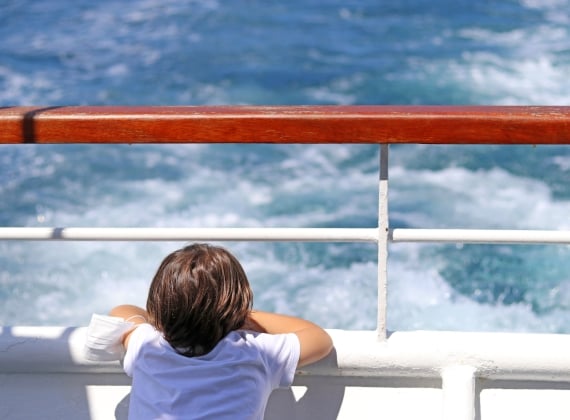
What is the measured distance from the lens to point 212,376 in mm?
1222

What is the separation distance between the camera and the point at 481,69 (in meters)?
5.54

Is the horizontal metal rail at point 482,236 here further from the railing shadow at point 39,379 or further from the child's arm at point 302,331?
the railing shadow at point 39,379

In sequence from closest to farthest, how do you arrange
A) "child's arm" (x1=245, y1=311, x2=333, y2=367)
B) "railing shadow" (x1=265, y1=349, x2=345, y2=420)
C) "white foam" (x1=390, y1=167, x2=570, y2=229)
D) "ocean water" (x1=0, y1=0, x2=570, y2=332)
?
"child's arm" (x1=245, y1=311, x2=333, y2=367), "railing shadow" (x1=265, y1=349, x2=345, y2=420), "ocean water" (x1=0, y1=0, x2=570, y2=332), "white foam" (x1=390, y1=167, x2=570, y2=229)

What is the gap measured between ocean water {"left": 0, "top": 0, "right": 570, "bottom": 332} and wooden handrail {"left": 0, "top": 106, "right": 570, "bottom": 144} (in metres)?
2.31

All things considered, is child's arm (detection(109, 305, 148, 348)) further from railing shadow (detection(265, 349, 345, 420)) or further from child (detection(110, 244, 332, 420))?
railing shadow (detection(265, 349, 345, 420))

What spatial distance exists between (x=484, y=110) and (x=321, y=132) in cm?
24

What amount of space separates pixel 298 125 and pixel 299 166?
341cm

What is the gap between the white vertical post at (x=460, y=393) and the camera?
1.40 meters

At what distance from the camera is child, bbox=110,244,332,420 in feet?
3.98

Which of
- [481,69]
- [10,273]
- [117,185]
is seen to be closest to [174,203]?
[117,185]

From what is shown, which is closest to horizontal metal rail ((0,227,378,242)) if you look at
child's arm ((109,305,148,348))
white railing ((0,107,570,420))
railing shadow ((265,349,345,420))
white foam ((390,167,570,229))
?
white railing ((0,107,570,420))

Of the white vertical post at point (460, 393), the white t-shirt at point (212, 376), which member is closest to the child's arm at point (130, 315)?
the white t-shirt at point (212, 376)

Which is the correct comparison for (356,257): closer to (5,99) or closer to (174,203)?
(174,203)

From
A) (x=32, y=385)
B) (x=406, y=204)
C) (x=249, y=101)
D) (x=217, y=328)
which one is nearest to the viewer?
(x=217, y=328)
